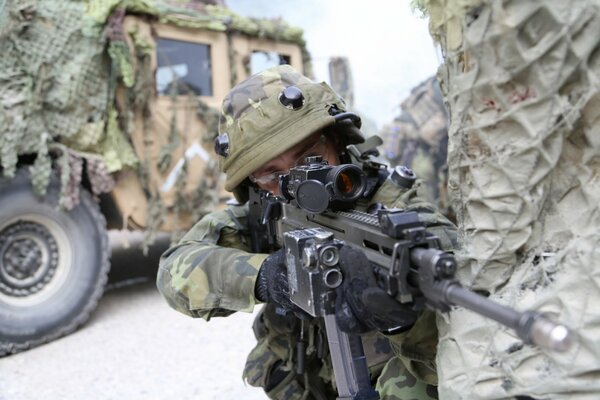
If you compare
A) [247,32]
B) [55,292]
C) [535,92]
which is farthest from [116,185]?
[535,92]

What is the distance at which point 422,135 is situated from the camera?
6.55 meters

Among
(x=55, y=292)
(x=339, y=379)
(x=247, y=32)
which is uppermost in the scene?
(x=247, y=32)

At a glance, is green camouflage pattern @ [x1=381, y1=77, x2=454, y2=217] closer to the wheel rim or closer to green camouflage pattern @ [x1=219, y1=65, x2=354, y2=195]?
the wheel rim

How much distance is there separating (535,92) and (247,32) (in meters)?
4.40

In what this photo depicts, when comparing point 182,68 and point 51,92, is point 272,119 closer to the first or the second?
point 51,92

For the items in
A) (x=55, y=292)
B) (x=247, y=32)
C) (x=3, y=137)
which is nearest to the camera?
(x=3, y=137)

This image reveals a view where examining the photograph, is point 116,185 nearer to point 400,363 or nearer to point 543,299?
point 400,363

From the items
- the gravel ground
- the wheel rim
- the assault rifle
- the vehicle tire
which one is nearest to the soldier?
the assault rifle

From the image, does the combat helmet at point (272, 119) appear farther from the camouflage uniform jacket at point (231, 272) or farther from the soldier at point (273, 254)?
the camouflage uniform jacket at point (231, 272)

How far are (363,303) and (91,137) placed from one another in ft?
11.4

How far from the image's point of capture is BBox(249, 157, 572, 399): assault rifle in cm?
87

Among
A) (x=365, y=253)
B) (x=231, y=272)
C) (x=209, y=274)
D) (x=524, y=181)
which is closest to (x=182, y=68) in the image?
(x=209, y=274)

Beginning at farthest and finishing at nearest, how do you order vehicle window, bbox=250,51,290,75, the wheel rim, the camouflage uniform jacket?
vehicle window, bbox=250,51,290,75 < the wheel rim < the camouflage uniform jacket

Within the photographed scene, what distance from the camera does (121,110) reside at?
14.4 ft
